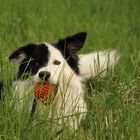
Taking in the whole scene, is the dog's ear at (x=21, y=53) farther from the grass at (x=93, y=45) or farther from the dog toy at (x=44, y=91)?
the dog toy at (x=44, y=91)

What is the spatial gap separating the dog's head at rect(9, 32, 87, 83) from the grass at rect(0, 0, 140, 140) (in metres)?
0.14

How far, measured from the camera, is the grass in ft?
13.8

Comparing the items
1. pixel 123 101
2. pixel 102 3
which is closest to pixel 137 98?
pixel 123 101

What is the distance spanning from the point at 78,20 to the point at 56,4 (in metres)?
1.28

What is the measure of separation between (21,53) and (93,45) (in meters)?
2.20

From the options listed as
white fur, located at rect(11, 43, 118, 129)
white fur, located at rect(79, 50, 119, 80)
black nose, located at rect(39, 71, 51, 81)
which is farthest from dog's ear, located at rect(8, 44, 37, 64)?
white fur, located at rect(79, 50, 119, 80)

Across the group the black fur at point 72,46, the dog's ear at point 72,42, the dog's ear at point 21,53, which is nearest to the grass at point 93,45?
the dog's ear at point 21,53

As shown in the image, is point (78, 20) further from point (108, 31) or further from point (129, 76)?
point (129, 76)

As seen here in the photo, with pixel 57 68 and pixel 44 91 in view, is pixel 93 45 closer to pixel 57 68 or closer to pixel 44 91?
pixel 57 68

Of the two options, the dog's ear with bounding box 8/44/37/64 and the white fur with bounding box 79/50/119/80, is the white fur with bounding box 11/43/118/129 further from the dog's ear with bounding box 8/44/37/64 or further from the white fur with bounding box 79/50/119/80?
the dog's ear with bounding box 8/44/37/64

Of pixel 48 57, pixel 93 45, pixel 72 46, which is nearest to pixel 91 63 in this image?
pixel 72 46

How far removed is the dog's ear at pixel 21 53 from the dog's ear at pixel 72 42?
285 mm

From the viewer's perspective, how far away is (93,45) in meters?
7.38

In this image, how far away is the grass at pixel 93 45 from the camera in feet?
13.8
